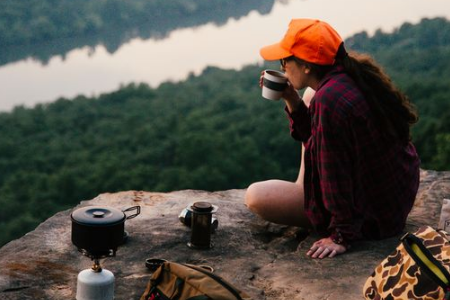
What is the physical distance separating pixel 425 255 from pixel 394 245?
69 cm

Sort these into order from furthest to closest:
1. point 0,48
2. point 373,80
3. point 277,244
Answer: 1. point 0,48
2. point 277,244
3. point 373,80

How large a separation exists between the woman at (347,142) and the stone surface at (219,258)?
0.37 feet

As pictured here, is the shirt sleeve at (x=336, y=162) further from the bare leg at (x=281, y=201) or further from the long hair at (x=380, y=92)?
the bare leg at (x=281, y=201)

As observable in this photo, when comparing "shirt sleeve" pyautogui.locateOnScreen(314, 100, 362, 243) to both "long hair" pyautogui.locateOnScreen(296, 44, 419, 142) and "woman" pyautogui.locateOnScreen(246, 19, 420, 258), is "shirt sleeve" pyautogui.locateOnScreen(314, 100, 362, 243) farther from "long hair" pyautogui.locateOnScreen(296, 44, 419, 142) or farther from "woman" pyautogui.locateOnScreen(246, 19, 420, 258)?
"long hair" pyautogui.locateOnScreen(296, 44, 419, 142)

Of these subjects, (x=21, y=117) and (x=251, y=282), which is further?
(x=21, y=117)

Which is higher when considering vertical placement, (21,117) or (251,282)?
(251,282)

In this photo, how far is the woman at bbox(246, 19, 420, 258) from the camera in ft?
7.55

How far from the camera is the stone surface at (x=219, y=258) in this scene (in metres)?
2.23

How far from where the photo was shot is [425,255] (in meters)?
1.84

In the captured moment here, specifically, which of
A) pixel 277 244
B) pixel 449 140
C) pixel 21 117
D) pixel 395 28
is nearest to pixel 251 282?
pixel 277 244

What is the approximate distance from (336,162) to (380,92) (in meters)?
0.30

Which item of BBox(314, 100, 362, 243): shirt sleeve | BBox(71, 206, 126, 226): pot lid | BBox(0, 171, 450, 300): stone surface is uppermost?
BBox(314, 100, 362, 243): shirt sleeve

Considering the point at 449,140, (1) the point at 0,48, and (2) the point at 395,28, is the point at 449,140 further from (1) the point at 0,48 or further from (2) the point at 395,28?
→ (1) the point at 0,48

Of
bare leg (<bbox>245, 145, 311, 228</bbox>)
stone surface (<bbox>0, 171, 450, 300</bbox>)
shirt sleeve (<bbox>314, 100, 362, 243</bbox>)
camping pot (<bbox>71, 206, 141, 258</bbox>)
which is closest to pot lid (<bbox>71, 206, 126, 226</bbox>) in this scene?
camping pot (<bbox>71, 206, 141, 258</bbox>)
